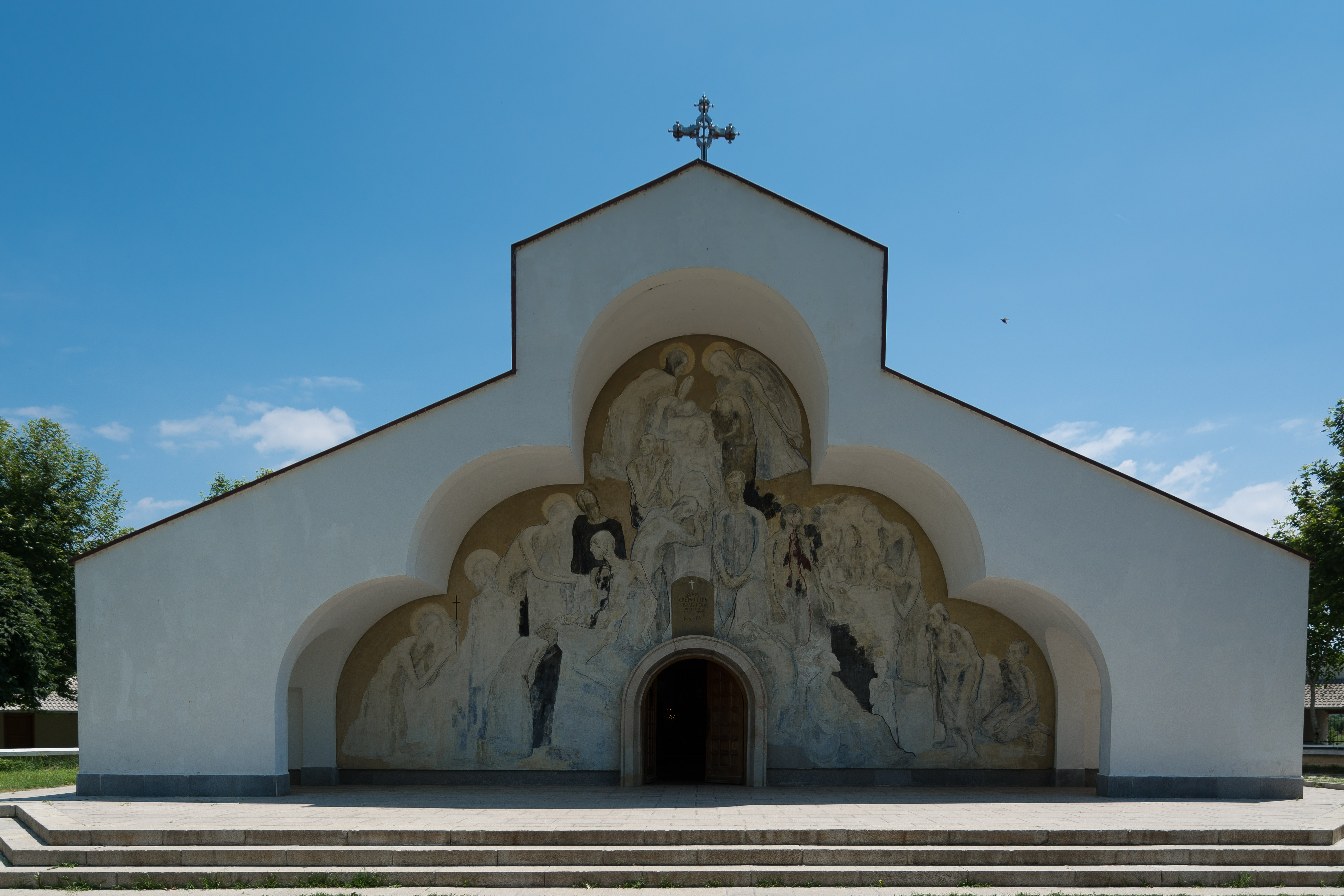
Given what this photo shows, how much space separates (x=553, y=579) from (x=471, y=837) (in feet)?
15.9

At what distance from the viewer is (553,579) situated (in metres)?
13.0

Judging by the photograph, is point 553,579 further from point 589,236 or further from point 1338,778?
point 1338,778

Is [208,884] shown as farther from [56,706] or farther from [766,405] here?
[56,706]

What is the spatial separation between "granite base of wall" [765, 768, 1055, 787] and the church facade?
0.15 feet

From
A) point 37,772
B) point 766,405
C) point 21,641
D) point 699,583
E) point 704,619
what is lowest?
point 37,772

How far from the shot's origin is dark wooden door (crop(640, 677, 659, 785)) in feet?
41.9

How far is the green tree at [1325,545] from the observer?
60.6ft

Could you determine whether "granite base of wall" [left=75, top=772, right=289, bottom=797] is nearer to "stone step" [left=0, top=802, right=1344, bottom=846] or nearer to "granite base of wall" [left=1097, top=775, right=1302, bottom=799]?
"stone step" [left=0, top=802, right=1344, bottom=846]

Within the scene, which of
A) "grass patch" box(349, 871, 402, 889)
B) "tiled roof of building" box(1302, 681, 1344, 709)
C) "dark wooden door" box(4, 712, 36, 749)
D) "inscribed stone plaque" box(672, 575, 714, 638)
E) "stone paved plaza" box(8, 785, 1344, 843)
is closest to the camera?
"grass patch" box(349, 871, 402, 889)

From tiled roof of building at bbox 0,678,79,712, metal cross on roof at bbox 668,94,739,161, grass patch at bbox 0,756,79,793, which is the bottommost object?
tiled roof of building at bbox 0,678,79,712

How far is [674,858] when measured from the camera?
8.24m

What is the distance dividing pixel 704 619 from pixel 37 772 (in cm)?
1242

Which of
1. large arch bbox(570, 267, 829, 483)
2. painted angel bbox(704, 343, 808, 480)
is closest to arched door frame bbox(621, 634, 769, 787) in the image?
painted angel bbox(704, 343, 808, 480)

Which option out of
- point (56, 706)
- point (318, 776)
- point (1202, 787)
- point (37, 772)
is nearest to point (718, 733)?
point (318, 776)
